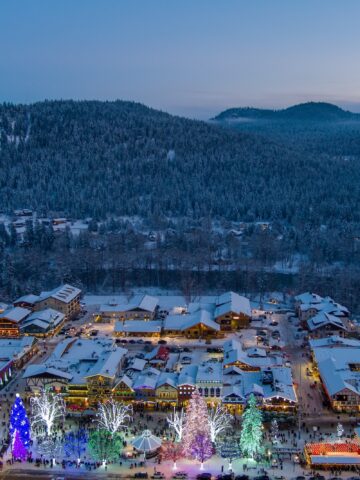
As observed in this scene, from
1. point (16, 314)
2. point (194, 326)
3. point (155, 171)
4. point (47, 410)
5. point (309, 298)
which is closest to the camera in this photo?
point (47, 410)

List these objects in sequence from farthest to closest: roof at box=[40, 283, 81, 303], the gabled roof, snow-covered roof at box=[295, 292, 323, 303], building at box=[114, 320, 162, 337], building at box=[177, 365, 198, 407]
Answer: roof at box=[40, 283, 81, 303], snow-covered roof at box=[295, 292, 323, 303], building at box=[114, 320, 162, 337], the gabled roof, building at box=[177, 365, 198, 407]

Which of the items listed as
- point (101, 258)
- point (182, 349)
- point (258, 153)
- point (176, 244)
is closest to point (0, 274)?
point (101, 258)

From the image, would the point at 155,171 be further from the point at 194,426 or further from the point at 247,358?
the point at 194,426

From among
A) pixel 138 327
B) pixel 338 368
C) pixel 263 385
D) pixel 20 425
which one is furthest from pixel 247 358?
pixel 20 425

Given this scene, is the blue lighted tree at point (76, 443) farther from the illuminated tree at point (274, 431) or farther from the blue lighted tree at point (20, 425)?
the illuminated tree at point (274, 431)

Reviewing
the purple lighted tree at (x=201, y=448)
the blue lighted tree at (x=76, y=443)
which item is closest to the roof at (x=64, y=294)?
the blue lighted tree at (x=76, y=443)

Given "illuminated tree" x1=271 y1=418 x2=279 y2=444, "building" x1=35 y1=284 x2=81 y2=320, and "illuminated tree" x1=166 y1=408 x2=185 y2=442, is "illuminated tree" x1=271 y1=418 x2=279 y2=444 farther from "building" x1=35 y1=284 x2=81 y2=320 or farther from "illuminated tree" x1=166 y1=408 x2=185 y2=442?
"building" x1=35 y1=284 x2=81 y2=320

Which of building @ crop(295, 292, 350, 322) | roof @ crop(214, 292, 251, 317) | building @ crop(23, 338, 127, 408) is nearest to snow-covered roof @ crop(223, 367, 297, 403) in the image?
building @ crop(23, 338, 127, 408)

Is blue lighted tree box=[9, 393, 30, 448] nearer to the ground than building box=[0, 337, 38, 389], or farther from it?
farther from it
